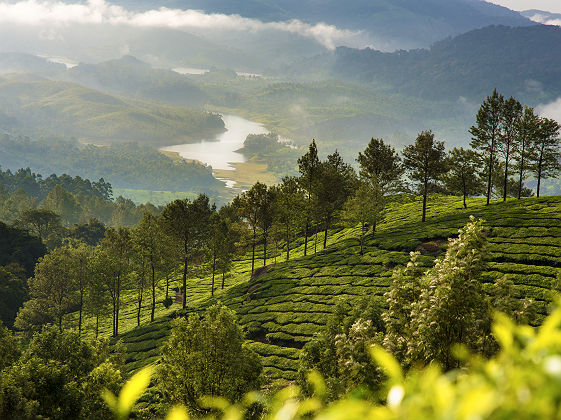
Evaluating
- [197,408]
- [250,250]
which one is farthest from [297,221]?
[197,408]

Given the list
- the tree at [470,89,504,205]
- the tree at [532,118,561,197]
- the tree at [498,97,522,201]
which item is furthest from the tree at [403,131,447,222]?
the tree at [532,118,561,197]

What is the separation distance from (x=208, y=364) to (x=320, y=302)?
24.6 meters

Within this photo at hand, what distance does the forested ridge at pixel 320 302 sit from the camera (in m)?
11.2

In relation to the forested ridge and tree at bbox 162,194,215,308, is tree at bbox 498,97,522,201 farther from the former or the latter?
tree at bbox 162,194,215,308

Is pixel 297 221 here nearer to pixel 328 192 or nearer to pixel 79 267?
pixel 328 192

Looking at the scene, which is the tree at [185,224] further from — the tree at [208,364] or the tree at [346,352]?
the tree at [346,352]

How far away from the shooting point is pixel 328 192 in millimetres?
62031

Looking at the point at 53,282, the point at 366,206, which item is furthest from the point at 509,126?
the point at 53,282

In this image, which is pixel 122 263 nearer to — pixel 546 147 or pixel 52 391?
pixel 52 391

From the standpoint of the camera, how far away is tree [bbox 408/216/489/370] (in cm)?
1137

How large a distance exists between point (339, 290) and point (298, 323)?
6511 millimetres

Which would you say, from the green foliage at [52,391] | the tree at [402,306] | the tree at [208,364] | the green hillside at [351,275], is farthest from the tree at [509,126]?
the green foliage at [52,391]

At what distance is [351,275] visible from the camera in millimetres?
46531

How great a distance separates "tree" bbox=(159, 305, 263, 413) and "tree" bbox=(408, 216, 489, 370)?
34.3 feet
